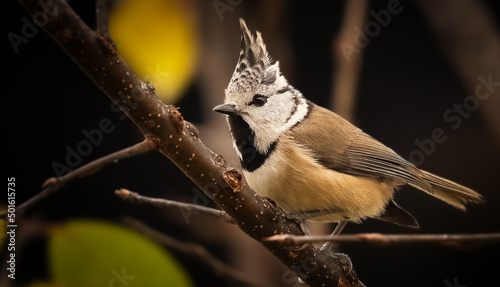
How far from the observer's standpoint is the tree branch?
0.78 m

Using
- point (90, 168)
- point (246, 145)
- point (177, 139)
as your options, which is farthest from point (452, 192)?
point (90, 168)

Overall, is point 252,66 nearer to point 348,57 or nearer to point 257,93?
point 257,93

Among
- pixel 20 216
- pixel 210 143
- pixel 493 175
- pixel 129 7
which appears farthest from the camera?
pixel 210 143

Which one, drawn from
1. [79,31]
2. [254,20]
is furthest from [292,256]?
[254,20]

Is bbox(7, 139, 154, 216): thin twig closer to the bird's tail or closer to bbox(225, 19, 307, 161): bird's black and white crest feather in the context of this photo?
bbox(225, 19, 307, 161): bird's black and white crest feather

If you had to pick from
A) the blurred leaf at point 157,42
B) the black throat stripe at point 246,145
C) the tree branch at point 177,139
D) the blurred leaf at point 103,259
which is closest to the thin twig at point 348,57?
the black throat stripe at point 246,145

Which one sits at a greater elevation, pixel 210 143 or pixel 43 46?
pixel 43 46

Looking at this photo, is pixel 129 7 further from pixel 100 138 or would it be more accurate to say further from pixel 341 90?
pixel 341 90

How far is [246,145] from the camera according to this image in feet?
5.04

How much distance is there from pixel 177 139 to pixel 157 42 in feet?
2.14

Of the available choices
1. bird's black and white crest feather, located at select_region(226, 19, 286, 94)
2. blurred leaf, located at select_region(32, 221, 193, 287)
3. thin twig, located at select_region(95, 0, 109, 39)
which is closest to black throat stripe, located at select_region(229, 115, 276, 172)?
bird's black and white crest feather, located at select_region(226, 19, 286, 94)

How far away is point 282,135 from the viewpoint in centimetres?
161

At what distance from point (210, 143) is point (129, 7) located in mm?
690

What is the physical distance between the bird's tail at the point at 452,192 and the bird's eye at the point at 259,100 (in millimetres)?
629
